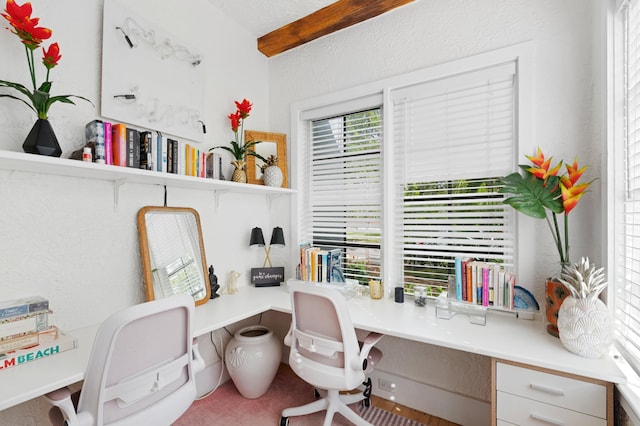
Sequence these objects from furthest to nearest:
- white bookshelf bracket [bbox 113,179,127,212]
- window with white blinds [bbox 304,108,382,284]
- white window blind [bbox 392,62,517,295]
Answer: window with white blinds [bbox 304,108,382,284]
white window blind [bbox 392,62,517,295]
white bookshelf bracket [bbox 113,179,127,212]

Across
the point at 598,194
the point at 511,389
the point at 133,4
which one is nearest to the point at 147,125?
the point at 133,4

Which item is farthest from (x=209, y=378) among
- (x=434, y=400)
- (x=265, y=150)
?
(x=265, y=150)

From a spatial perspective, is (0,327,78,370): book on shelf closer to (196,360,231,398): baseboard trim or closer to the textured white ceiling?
(196,360,231,398): baseboard trim

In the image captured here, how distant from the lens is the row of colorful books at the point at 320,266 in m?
2.26

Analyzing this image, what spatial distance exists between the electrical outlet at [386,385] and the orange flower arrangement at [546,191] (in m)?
1.37

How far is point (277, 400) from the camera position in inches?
80.0

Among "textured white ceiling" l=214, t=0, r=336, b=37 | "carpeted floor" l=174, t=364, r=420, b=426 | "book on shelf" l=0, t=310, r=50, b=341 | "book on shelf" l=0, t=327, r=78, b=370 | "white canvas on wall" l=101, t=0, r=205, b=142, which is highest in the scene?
"textured white ceiling" l=214, t=0, r=336, b=37

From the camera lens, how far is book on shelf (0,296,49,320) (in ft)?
3.73

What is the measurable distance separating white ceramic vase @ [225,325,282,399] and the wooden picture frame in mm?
1255

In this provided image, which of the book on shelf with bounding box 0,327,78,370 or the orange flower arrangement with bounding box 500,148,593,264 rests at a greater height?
the orange flower arrangement with bounding box 500,148,593,264

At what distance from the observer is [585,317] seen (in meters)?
1.21

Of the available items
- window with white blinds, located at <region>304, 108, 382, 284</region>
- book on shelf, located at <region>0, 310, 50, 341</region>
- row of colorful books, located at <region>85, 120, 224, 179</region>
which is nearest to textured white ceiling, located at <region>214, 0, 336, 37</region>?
window with white blinds, located at <region>304, 108, 382, 284</region>

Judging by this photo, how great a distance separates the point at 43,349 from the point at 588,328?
2250 millimetres

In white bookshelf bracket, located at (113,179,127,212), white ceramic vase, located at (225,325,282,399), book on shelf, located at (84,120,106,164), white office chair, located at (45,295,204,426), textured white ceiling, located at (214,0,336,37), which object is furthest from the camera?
textured white ceiling, located at (214,0,336,37)
